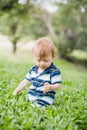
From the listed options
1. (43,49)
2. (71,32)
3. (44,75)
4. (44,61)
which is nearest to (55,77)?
(44,75)

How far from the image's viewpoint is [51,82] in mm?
4773

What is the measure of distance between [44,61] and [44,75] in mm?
242

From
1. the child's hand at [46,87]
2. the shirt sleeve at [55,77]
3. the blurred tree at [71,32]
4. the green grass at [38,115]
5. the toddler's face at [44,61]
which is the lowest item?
the green grass at [38,115]

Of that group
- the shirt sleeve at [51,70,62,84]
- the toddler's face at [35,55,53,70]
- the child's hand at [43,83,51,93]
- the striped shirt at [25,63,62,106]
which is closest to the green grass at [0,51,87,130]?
the striped shirt at [25,63,62,106]

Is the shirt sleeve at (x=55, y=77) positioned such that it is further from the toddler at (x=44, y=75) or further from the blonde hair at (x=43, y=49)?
the blonde hair at (x=43, y=49)

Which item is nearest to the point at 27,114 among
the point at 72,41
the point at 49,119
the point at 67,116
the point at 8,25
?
the point at 49,119

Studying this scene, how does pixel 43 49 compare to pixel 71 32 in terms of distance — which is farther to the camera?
pixel 71 32

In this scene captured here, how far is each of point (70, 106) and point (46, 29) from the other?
1330 inches

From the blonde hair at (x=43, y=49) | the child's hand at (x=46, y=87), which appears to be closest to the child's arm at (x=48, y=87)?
the child's hand at (x=46, y=87)

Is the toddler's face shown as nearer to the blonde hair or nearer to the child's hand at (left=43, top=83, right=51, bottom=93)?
the blonde hair

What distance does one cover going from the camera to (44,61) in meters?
4.71

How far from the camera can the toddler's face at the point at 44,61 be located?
15.2 feet

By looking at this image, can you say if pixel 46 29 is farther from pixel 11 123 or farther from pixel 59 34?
pixel 11 123

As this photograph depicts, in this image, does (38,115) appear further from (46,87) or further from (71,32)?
(71,32)
